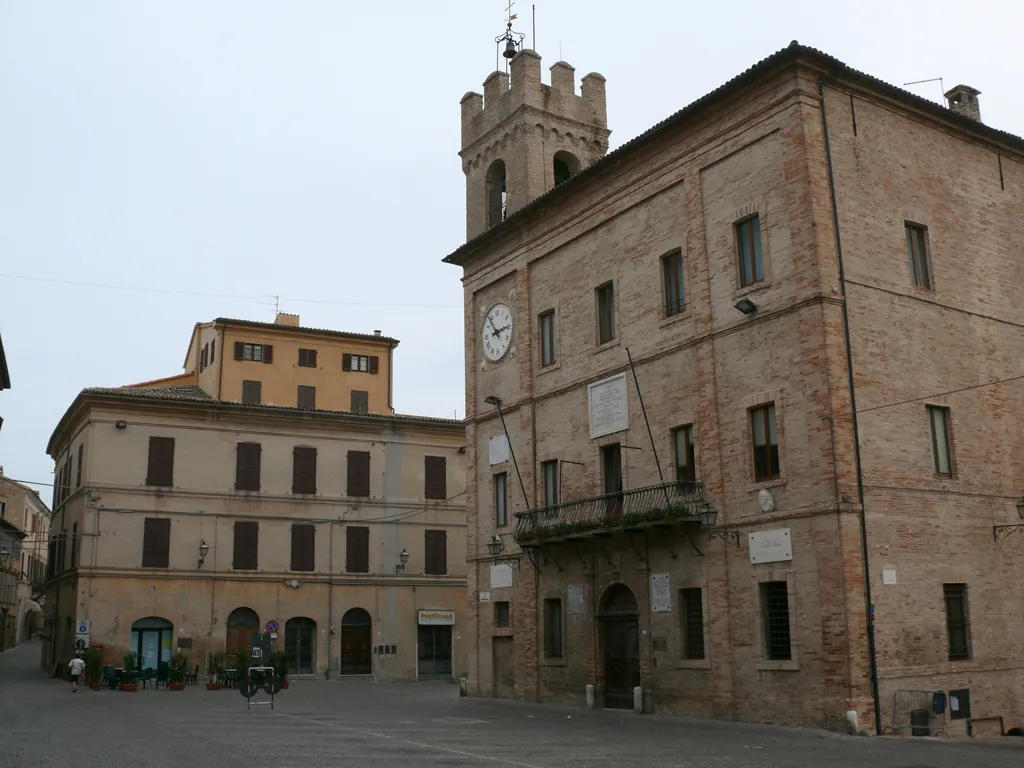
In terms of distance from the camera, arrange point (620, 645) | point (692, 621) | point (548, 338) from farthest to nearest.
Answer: point (548, 338), point (620, 645), point (692, 621)

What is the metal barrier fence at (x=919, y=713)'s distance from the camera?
18422 mm

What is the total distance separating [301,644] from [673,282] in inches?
956

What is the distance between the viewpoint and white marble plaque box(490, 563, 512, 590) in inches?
1111

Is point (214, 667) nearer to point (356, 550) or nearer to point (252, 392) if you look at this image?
point (356, 550)

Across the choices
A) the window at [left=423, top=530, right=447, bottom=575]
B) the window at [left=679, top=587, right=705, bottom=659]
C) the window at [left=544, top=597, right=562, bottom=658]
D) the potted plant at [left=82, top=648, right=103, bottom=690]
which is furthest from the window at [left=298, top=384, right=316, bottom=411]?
the window at [left=679, top=587, right=705, bottom=659]

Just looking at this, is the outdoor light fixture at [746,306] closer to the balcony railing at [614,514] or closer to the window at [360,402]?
the balcony railing at [614,514]

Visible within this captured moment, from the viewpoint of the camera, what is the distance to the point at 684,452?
75.5 ft

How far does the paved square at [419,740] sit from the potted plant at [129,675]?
7.02m

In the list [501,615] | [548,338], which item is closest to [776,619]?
[501,615]

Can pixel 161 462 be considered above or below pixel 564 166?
below

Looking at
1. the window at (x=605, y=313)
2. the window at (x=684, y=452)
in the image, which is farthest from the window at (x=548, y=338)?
the window at (x=684, y=452)

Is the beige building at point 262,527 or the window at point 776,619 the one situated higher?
the beige building at point 262,527

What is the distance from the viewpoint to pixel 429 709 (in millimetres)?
25562

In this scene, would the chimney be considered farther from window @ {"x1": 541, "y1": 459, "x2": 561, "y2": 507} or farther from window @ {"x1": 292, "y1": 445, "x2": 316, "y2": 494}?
window @ {"x1": 292, "y1": 445, "x2": 316, "y2": 494}
